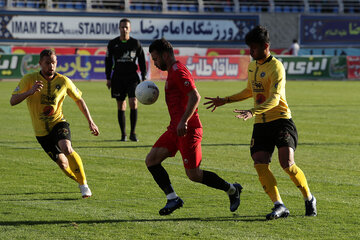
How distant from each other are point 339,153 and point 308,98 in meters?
13.2

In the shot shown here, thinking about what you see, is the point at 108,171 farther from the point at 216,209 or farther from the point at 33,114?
the point at 216,209

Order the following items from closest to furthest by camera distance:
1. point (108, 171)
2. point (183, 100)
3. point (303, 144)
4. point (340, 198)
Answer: point (183, 100) < point (340, 198) < point (108, 171) < point (303, 144)

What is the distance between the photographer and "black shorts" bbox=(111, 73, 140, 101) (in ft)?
42.5

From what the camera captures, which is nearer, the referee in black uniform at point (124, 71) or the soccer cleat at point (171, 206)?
the soccer cleat at point (171, 206)

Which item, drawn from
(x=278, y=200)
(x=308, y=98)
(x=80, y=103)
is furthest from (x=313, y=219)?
(x=308, y=98)

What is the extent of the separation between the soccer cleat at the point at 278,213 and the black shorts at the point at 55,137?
2.56 metres

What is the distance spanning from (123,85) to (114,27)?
34.4 metres

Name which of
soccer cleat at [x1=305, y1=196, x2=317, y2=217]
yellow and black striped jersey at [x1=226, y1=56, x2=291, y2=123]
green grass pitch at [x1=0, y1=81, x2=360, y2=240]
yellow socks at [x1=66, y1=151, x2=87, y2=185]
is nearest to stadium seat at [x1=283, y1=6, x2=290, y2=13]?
green grass pitch at [x1=0, y1=81, x2=360, y2=240]

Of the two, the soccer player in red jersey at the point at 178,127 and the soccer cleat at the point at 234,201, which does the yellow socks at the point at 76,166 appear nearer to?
the soccer player in red jersey at the point at 178,127

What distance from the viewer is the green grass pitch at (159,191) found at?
5.99 m

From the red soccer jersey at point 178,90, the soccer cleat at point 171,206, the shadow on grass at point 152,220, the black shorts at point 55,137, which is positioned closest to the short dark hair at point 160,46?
the red soccer jersey at point 178,90

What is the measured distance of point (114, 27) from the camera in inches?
1839

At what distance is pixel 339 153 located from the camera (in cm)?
1135

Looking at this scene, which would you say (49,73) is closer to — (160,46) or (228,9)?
(160,46)
